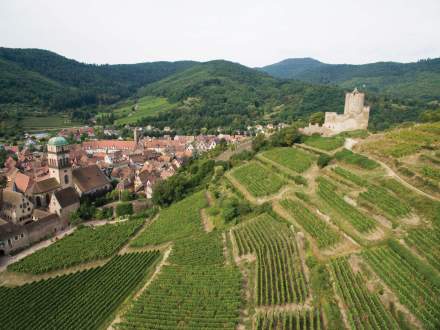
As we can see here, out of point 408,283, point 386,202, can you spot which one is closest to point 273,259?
point 408,283

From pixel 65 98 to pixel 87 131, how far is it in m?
54.8

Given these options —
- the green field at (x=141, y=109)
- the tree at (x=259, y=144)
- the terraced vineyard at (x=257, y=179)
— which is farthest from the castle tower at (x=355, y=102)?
the green field at (x=141, y=109)

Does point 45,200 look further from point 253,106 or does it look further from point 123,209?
point 253,106

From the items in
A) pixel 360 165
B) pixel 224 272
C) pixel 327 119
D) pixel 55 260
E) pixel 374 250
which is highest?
pixel 327 119

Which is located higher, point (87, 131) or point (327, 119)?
point (327, 119)

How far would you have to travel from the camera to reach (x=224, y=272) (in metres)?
27.2

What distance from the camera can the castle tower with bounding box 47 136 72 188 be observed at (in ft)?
160

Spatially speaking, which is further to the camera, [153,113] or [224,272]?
[153,113]

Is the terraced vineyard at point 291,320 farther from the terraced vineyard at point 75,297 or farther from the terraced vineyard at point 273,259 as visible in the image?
the terraced vineyard at point 75,297

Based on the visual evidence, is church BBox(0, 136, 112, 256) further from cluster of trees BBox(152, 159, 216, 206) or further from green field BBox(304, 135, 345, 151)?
green field BBox(304, 135, 345, 151)

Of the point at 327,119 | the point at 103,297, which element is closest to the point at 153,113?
the point at 327,119

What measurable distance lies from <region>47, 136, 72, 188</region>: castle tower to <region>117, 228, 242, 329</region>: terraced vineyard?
28.7m

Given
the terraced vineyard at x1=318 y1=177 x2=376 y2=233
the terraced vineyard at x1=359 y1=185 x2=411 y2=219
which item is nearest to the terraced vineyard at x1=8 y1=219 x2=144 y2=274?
the terraced vineyard at x1=318 y1=177 x2=376 y2=233

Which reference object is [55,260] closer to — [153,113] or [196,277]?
[196,277]
